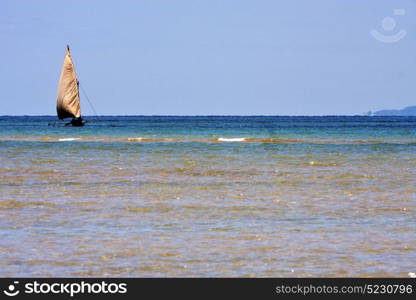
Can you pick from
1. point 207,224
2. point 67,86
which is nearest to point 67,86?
point 67,86

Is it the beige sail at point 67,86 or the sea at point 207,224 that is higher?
the beige sail at point 67,86

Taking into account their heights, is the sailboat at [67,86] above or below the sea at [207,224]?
above

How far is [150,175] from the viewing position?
3612cm

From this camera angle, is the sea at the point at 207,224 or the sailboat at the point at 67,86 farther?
the sailboat at the point at 67,86

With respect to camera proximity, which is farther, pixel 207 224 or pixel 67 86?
pixel 67 86

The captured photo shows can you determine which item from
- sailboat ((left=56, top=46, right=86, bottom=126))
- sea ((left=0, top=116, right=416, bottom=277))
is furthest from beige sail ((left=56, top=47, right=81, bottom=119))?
sea ((left=0, top=116, right=416, bottom=277))

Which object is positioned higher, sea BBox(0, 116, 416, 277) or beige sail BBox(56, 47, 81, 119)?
beige sail BBox(56, 47, 81, 119)

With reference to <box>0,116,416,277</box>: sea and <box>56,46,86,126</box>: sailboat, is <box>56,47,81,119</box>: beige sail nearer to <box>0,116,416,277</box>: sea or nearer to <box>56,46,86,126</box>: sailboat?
<box>56,46,86,126</box>: sailboat

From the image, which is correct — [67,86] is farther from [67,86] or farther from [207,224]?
[207,224]

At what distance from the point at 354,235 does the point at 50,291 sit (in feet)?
26.0

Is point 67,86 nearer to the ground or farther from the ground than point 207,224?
farther from the ground

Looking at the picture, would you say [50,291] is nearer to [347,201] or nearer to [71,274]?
[71,274]

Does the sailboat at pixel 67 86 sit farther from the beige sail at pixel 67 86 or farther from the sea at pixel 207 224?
the sea at pixel 207 224

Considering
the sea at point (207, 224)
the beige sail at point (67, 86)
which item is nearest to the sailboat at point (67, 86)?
the beige sail at point (67, 86)
